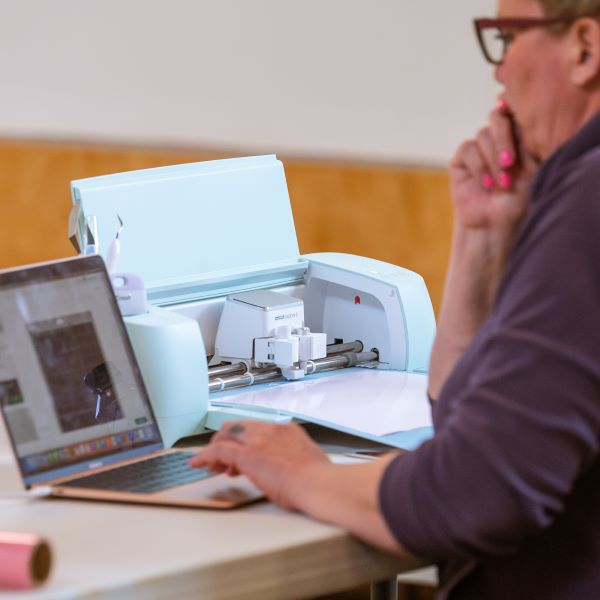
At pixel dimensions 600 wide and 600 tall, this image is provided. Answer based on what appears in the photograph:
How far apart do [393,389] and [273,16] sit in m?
1.71

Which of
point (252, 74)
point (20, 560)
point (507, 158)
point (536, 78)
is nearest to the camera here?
point (20, 560)

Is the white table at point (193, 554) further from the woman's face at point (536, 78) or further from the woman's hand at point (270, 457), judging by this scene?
the woman's face at point (536, 78)

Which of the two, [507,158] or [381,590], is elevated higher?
[507,158]

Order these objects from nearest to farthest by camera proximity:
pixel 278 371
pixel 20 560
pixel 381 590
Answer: pixel 20 560 → pixel 381 590 → pixel 278 371

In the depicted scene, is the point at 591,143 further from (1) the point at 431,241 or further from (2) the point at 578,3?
(1) the point at 431,241

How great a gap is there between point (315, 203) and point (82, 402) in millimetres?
1927

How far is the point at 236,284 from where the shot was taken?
1750 millimetres

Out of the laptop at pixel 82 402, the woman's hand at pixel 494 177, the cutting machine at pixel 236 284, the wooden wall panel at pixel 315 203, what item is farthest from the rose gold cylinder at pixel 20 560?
the wooden wall panel at pixel 315 203

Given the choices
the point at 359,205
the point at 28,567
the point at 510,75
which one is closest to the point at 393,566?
the point at 28,567

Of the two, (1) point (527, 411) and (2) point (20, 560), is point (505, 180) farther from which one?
(2) point (20, 560)

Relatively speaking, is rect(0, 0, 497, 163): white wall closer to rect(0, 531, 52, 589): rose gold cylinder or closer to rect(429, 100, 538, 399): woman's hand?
rect(429, 100, 538, 399): woman's hand

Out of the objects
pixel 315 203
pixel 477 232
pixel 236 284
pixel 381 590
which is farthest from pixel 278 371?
pixel 315 203

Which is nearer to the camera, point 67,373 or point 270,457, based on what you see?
point 270,457

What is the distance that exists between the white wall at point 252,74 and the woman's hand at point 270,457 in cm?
196
